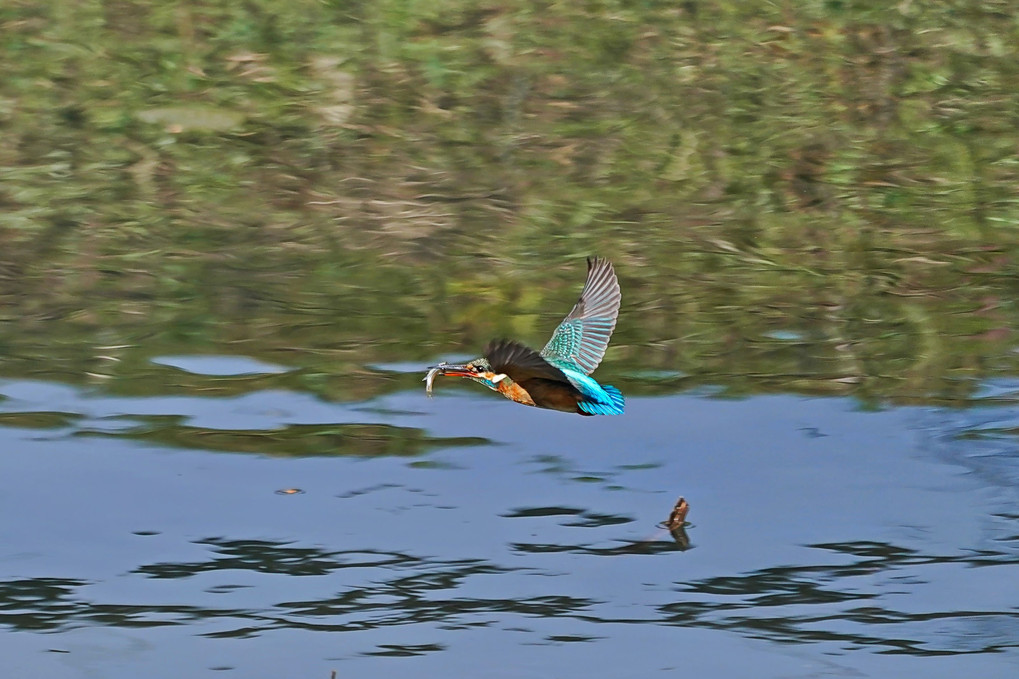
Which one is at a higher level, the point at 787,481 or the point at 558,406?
the point at 558,406

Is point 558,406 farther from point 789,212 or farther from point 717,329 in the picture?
point 789,212

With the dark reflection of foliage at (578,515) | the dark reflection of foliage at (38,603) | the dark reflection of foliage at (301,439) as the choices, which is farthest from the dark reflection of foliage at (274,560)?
the dark reflection of foliage at (301,439)

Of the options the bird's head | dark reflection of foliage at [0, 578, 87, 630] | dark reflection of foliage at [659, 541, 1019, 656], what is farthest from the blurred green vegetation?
the bird's head

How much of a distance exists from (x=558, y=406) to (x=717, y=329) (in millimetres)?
3083

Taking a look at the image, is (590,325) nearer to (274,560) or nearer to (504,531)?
(504,531)

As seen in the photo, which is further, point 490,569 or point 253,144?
point 253,144

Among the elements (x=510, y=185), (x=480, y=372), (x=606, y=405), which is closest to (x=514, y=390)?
(x=480, y=372)

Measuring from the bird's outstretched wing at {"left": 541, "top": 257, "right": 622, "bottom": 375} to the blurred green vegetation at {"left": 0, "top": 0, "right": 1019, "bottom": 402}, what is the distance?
67.6 inches

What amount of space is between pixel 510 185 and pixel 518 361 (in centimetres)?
563

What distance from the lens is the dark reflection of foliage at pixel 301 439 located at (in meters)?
6.57

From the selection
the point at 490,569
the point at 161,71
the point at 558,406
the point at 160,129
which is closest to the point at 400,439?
the point at 490,569

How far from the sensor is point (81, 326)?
794cm

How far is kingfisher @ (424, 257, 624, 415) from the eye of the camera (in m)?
4.57

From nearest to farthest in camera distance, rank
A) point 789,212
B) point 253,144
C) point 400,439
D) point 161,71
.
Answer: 1. point 400,439
2. point 789,212
3. point 253,144
4. point 161,71
